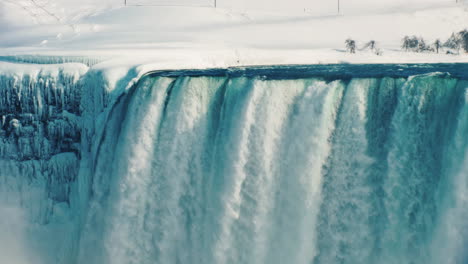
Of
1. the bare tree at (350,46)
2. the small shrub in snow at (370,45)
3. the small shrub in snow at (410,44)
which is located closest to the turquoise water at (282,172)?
the bare tree at (350,46)

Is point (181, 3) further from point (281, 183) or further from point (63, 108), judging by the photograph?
point (281, 183)

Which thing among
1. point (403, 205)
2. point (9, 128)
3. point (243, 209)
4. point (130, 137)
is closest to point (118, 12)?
point (9, 128)

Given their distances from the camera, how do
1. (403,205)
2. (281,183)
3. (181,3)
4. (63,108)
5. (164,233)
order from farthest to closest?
(181,3) → (63,108) → (164,233) → (281,183) → (403,205)

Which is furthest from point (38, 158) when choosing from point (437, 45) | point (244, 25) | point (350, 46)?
point (244, 25)

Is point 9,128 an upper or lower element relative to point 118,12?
lower

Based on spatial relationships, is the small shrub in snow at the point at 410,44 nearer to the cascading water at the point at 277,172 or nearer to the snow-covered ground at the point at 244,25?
the snow-covered ground at the point at 244,25

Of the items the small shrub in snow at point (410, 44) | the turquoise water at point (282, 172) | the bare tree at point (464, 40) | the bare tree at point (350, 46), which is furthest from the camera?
the small shrub in snow at point (410, 44)

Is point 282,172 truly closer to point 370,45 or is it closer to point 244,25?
point 370,45

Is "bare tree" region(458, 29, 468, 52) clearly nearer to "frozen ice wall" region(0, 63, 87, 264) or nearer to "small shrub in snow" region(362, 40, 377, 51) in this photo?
"small shrub in snow" region(362, 40, 377, 51)
